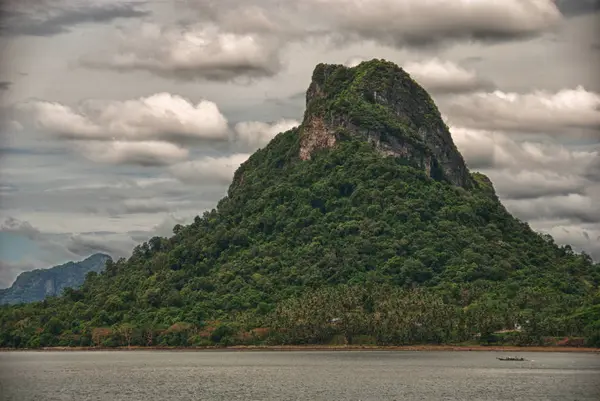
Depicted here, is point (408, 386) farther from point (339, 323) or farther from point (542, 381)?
point (339, 323)

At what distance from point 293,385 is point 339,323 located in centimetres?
7367

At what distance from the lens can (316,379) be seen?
5340 inches

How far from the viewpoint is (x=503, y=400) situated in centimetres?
10650

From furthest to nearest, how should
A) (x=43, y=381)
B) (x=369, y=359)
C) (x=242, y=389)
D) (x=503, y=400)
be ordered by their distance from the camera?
(x=369, y=359)
(x=43, y=381)
(x=242, y=389)
(x=503, y=400)

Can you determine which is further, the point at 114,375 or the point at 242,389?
the point at 114,375

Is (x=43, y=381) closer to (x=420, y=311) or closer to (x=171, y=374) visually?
(x=171, y=374)

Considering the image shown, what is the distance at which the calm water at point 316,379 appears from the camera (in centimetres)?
11412

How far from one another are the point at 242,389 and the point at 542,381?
43.8m

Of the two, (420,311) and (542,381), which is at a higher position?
(420,311)

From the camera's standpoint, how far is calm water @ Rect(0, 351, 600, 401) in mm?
114125

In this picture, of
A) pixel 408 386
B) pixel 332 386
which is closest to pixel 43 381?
pixel 332 386

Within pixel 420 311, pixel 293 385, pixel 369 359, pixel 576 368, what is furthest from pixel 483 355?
pixel 293 385

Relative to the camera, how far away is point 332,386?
12362cm

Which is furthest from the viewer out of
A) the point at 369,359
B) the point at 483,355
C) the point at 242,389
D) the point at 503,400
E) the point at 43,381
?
the point at 483,355
